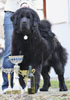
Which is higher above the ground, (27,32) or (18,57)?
(27,32)

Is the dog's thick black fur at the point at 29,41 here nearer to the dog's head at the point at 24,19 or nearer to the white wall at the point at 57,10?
the dog's head at the point at 24,19

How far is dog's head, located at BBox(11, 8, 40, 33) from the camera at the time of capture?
5.47 m

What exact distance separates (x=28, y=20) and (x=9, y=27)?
73 cm

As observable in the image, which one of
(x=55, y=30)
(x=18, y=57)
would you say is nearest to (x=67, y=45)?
(x=55, y=30)

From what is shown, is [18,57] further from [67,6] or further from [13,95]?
[67,6]

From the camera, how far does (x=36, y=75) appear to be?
18.8 feet

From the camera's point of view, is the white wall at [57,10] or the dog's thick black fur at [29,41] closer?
the dog's thick black fur at [29,41]

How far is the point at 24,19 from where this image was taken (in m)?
5.47

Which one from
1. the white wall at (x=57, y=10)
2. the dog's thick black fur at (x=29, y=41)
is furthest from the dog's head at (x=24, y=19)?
the white wall at (x=57, y=10)

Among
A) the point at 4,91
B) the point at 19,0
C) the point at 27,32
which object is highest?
the point at 19,0

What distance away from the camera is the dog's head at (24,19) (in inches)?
215

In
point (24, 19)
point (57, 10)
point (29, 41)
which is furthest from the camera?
point (57, 10)

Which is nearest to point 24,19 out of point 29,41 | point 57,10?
point 29,41

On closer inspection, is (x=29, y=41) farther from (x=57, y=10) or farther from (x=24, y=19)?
(x=57, y=10)
